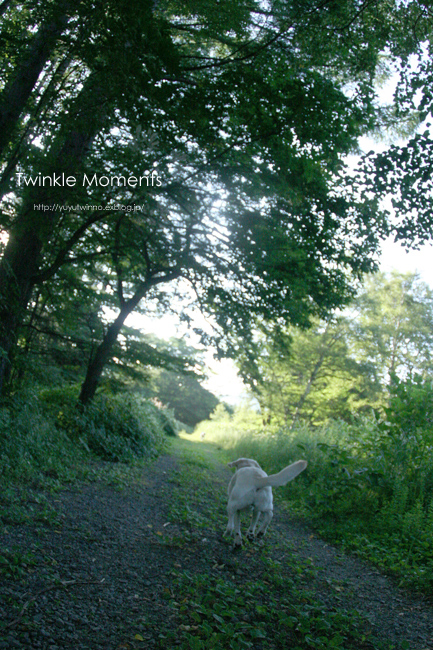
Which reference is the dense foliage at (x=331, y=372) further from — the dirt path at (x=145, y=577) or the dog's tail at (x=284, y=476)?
the dog's tail at (x=284, y=476)

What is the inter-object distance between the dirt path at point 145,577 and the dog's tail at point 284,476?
0.79 meters

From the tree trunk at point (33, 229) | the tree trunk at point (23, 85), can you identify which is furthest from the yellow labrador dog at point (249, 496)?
the tree trunk at point (23, 85)

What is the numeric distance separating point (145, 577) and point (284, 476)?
1506 millimetres

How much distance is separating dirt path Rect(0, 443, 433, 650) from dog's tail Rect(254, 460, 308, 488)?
0.79 metres

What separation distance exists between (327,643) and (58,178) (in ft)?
17.2

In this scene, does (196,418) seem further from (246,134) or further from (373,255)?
(246,134)

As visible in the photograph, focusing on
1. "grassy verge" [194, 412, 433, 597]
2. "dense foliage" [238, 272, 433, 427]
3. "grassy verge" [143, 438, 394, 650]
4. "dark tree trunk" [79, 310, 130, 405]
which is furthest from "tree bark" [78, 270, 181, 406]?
"dense foliage" [238, 272, 433, 427]

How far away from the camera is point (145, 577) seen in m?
3.33

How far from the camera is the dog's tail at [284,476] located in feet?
12.6

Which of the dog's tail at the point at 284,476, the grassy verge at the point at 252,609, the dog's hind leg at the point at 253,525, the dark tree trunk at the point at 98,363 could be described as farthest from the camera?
the dark tree trunk at the point at 98,363

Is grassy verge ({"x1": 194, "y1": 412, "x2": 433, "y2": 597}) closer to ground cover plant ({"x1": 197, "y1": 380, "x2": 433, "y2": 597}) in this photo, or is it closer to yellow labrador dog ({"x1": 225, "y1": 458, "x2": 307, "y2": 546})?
ground cover plant ({"x1": 197, "y1": 380, "x2": 433, "y2": 597})

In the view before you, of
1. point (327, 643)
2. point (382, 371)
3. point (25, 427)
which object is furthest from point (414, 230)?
point (382, 371)

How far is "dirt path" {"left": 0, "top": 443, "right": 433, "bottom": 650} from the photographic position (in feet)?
7.98

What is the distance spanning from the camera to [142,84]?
142 inches
